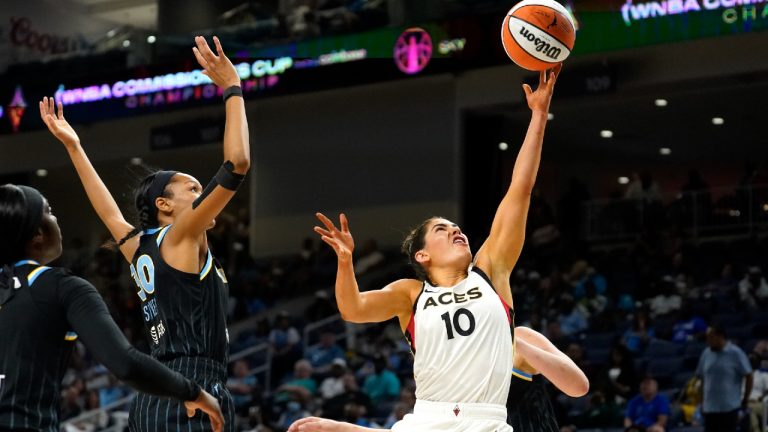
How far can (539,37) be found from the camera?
6566 millimetres

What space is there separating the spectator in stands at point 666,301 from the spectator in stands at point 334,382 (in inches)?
166

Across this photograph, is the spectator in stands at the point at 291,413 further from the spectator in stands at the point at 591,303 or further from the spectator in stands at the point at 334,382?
the spectator in stands at the point at 591,303

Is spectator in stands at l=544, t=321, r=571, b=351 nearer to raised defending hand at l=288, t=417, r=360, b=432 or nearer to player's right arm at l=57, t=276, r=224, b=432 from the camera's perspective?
raised defending hand at l=288, t=417, r=360, b=432

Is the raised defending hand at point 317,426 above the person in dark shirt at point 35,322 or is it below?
below

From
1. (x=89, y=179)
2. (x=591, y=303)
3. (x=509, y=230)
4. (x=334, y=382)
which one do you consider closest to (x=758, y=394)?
(x=591, y=303)

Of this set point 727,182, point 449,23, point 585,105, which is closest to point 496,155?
point 585,105

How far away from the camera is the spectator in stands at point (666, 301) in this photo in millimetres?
16625

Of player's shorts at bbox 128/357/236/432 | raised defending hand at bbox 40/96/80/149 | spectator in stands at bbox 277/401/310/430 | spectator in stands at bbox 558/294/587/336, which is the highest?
raised defending hand at bbox 40/96/80/149

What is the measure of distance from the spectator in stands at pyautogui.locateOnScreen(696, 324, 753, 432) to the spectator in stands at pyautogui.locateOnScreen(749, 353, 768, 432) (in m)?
0.15

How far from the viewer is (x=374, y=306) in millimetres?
5398

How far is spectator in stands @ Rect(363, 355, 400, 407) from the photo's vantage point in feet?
50.9

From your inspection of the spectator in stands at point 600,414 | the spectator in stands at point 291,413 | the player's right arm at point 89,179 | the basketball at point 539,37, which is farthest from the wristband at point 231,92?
the spectator in stands at point 291,413

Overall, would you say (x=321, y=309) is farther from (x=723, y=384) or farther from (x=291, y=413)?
(x=723, y=384)

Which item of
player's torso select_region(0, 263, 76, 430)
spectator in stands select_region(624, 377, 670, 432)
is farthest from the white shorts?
spectator in stands select_region(624, 377, 670, 432)
